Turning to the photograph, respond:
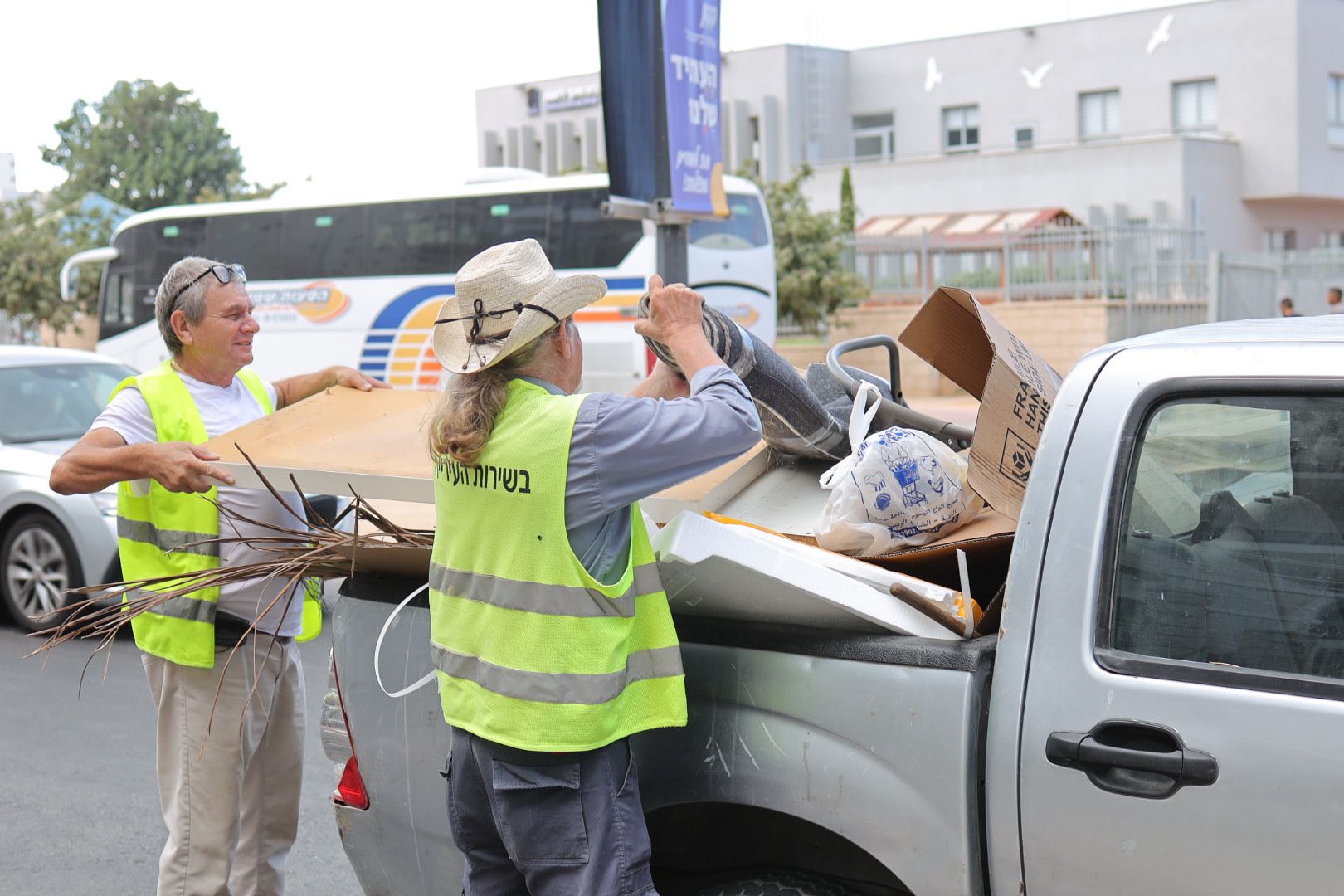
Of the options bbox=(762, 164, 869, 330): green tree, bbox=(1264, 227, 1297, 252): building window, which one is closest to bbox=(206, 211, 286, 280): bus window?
bbox=(762, 164, 869, 330): green tree

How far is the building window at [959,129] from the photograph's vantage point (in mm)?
38750

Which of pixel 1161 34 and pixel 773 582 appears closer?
pixel 773 582

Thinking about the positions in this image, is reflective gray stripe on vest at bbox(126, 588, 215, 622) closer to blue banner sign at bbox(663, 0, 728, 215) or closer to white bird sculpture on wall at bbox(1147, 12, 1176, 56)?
blue banner sign at bbox(663, 0, 728, 215)

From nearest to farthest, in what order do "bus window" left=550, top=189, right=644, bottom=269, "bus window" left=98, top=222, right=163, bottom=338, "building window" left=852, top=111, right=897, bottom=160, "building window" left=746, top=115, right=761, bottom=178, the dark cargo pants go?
the dark cargo pants < "bus window" left=550, top=189, right=644, bottom=269 < "bus window" left=98, top=222, right=163, bottom=338 < "building window" left=852, top=111, right=897, bottom=160 < "building window" left=746, top=115, right=761, bottom=178

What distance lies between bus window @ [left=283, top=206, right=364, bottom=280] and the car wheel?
11412 mm

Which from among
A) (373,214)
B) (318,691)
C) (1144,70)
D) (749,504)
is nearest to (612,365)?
(373,214)

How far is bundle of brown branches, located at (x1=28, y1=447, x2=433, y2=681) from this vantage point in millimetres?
3076

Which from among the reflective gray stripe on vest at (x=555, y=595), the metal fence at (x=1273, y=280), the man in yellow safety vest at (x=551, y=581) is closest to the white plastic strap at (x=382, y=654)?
the man in yellow safety vest at (x=551, y=581)

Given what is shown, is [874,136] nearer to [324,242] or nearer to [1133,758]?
[324,242]

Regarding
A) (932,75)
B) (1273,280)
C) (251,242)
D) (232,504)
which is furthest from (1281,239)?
(232,504)

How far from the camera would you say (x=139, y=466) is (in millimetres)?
3291

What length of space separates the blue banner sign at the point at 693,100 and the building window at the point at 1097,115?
29810mm

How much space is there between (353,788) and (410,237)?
16.7 m

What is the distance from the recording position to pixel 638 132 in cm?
925
